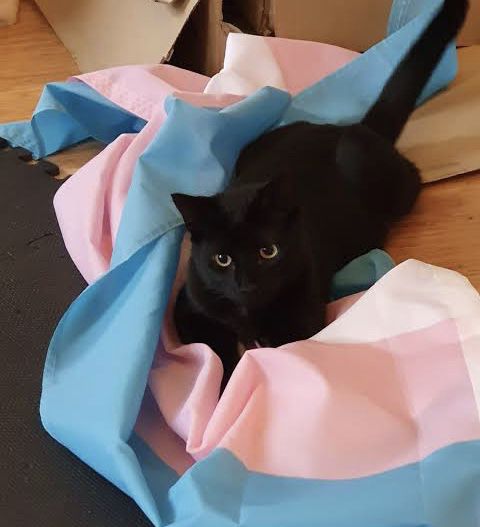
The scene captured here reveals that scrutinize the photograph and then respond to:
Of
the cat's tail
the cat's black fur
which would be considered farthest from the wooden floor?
the cat's tail

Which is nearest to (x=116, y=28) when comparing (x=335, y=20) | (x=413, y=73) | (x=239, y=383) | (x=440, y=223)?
(x=335, y=20)

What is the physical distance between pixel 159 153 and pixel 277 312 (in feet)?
1.09

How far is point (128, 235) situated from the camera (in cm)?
120

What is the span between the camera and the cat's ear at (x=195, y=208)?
1014 millimetres

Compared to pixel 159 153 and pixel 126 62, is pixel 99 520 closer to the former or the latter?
pixel 159 153

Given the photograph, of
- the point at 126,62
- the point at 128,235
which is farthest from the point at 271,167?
the point at 126,62

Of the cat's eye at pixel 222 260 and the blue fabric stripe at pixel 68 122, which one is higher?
the cat's eye at pixel 222 260

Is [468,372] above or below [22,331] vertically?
above

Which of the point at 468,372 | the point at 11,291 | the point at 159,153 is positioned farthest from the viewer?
the point at 11,291

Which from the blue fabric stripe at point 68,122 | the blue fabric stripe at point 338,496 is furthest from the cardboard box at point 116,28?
the blue fabric stripe at point 338,496

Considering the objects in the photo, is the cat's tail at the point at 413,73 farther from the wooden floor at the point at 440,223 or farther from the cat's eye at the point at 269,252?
the cat's eye at the point at 269,252

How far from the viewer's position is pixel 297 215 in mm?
1072

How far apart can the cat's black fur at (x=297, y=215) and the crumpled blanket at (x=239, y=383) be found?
5 cm

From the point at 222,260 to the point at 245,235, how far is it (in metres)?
0.05
